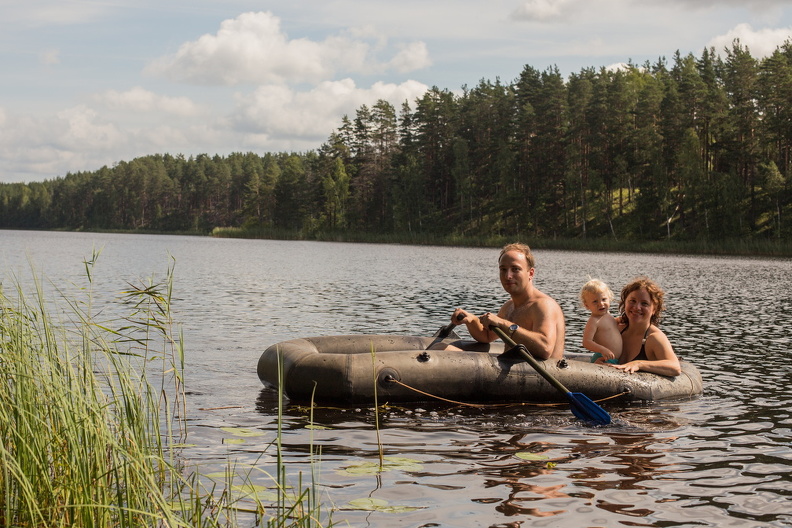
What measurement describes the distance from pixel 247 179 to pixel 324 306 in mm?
119217

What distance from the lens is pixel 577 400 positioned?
7750 millimetres

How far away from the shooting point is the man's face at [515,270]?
8109 millimetres

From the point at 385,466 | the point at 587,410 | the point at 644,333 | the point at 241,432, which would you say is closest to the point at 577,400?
the point at 587,410

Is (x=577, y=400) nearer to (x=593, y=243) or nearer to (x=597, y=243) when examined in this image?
(x=597, y=243)

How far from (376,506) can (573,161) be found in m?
65.8

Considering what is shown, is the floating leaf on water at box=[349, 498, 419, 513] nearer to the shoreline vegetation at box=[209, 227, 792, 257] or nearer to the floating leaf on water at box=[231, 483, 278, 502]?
the floating leaf on water at box=[231, 483, 278, 502]

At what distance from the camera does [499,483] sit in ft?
18.9

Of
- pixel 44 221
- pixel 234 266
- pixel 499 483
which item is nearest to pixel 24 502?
pixel 499 483

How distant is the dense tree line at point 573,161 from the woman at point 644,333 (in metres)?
49.2

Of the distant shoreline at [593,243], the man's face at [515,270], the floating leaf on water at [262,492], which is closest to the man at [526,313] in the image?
the man's face at [515,270]

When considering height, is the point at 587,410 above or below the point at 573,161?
below

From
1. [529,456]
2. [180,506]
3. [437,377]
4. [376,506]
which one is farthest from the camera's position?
[437,377]

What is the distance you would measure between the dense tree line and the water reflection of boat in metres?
50.0

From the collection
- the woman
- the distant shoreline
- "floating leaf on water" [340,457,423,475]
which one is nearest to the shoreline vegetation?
the distant shoreline
